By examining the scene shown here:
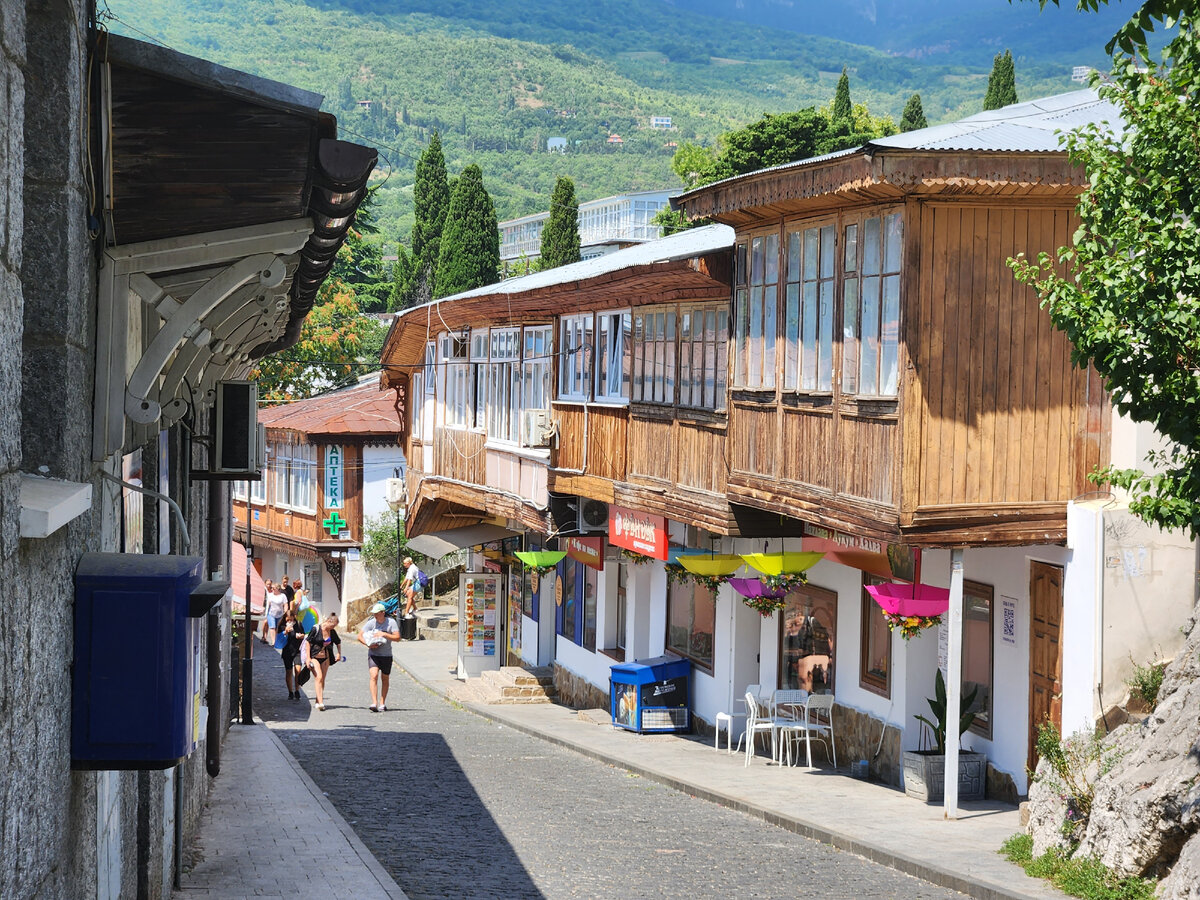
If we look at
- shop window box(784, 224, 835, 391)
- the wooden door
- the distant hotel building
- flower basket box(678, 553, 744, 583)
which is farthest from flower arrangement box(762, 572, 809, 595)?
the distant hotel building

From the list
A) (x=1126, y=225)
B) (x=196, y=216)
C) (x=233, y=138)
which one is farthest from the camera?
(x=1126, y=225)

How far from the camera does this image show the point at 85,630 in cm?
463

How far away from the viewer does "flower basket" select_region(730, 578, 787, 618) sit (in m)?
17.2

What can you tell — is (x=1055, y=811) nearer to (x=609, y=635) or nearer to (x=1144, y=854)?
(x=1144, y=854)

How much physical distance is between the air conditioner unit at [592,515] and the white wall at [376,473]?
20.2 meters

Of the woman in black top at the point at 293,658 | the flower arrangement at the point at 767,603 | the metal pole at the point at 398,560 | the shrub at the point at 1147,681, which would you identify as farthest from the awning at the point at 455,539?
the shrub at the point at 1147,681

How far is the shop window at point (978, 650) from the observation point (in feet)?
47.8

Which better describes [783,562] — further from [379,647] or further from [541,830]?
[379,647]

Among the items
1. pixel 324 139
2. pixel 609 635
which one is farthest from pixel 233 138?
pixel 609 635

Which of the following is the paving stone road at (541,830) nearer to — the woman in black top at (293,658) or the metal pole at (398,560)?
the woman in black top at (293,658)

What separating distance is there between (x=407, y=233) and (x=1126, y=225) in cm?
12325

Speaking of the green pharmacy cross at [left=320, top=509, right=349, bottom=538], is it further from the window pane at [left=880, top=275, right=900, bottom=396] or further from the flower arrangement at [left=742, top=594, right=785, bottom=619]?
the window pane at [left=880, top=275, right=900, bottom=396]

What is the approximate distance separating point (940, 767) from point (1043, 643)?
1656mm

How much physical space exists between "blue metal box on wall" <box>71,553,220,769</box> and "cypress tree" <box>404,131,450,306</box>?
210 feet
